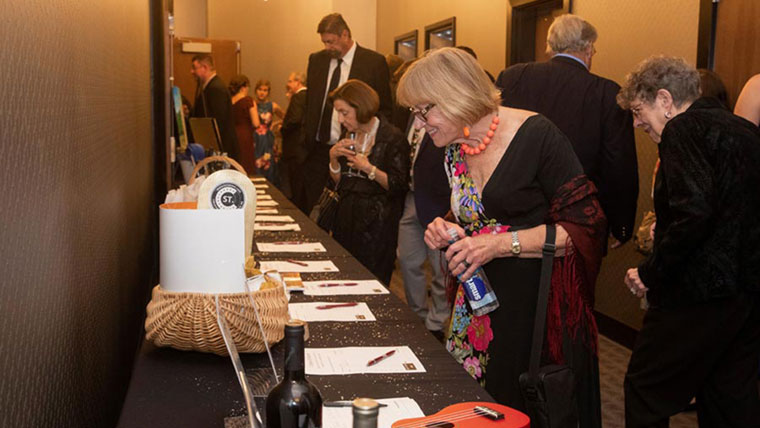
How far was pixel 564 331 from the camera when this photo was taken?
7.44 feet

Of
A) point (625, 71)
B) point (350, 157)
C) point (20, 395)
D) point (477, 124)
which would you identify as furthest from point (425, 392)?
point (625, 71)

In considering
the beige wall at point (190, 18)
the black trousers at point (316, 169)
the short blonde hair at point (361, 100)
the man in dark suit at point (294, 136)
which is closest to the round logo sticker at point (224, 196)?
the short blonde hair at point (361, 100)

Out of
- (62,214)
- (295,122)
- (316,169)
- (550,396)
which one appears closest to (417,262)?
(316,169)

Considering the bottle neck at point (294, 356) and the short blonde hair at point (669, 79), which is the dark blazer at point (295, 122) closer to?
the short blonde hair at point (669, 79)

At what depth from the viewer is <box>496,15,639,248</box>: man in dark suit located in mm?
3625

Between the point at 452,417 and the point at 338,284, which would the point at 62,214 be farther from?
the point at 338,284

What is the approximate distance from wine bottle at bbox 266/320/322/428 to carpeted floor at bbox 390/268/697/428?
2.85 meters

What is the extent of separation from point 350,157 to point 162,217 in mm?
2968

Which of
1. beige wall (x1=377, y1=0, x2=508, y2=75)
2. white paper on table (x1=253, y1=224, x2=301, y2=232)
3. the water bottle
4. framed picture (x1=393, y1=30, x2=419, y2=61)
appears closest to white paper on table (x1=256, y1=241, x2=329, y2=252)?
white paper on table (x1=253, y1=224, x2=301, y2=232)

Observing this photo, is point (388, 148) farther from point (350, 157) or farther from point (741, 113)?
point (741, 113)

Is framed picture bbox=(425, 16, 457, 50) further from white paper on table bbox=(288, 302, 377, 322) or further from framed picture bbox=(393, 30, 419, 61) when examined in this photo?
white paper on table bbox=(288, 302, 377, 322)

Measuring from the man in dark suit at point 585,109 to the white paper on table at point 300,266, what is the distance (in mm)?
1333

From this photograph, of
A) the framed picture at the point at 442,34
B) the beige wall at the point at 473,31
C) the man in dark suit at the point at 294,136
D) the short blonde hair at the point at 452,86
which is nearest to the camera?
the short blonde hair at the point at 452,86

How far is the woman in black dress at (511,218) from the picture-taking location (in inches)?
87.7
